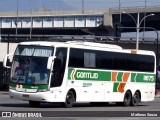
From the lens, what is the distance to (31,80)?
28875mm

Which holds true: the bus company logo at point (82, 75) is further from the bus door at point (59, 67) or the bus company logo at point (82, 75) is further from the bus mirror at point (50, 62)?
the bus mirror at point (50, 62)

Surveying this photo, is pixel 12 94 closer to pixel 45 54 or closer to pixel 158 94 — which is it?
pixel 45 54

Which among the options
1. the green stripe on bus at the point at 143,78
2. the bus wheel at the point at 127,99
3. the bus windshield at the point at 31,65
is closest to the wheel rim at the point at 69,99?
the bus windshield at the point at 31,65

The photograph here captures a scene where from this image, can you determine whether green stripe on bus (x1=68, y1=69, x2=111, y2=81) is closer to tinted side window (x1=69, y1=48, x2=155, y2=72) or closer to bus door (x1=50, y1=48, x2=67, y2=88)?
tinted side window (x1=69, y1=48, x2=155, y2=72)

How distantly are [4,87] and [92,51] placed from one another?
2444cm

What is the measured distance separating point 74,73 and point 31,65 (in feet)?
8.05

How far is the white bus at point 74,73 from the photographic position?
2891 cm

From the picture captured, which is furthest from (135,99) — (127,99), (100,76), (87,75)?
(87,75)

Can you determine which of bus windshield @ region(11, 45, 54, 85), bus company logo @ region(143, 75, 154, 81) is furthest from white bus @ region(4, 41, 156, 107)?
bus company logo @ region(143, 75, 154, 81)

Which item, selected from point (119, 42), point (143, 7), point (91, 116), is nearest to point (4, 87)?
point (91, 116)

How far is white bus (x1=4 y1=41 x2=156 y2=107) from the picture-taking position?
94.8ft

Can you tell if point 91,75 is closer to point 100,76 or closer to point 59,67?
point 100,76

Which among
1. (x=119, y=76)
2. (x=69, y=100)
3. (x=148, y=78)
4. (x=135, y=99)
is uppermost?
(x=119, y=76)

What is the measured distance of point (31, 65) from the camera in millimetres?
29047
